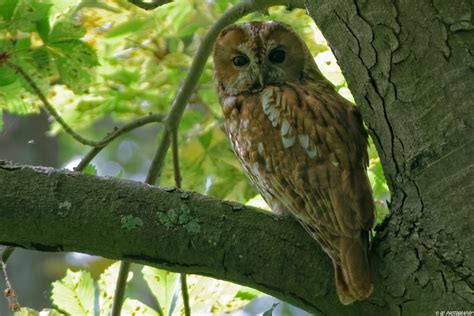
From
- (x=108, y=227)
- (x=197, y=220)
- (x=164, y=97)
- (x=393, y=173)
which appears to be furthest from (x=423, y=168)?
(x=164, y=97)

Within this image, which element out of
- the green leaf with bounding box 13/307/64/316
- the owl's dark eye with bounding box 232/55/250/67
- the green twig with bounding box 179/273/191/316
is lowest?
the green twig with bounding box 179/273/191/316

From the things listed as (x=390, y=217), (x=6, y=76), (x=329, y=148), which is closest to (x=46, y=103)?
(x=6, y=76)

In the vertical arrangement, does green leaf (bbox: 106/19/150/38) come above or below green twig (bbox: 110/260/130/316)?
above

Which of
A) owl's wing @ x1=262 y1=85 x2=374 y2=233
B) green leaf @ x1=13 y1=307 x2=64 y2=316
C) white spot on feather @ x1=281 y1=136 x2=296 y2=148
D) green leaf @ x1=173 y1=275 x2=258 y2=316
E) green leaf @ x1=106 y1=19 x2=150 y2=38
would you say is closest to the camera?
owl's wing @ x1=262 y1=85 x2=374 y2=233

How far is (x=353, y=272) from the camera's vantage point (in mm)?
2135

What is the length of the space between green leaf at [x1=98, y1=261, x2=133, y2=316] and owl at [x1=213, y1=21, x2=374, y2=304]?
0.66 metres

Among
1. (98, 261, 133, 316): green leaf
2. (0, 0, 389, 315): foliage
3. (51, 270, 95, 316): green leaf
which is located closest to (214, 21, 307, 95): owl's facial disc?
(0, 0, 389, 315): foliage

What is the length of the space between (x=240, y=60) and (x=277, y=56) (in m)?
0.19

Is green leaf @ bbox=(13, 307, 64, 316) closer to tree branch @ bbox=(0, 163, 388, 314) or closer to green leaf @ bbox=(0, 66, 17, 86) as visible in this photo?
tree branch @ bbox=(0, 163, 388, 314)

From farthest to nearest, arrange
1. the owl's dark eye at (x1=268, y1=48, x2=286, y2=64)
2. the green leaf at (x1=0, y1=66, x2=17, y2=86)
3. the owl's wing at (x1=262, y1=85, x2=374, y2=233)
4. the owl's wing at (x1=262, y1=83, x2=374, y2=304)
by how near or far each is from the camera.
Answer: the owl's dark eye at (x1=268, y1=48, x2=286, y2=64) < the green leaf at (x1=0, y1=66, x2=17, y2=86) < the owl's wing at (x1=262, y1=85, x2=374, y2=233) < the owl's wing at (x1=262, y1=83, x2=374, y2=304)

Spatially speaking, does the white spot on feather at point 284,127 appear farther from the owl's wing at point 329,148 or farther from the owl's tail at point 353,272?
the owl's tail at point 353,272

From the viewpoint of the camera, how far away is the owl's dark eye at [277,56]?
3.26 meters

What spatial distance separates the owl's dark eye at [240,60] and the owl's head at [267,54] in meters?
0.02

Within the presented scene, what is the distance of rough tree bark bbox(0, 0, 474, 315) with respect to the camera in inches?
83.8
